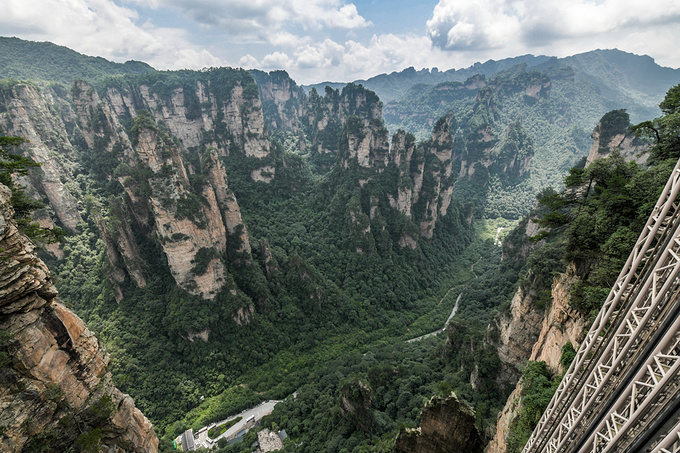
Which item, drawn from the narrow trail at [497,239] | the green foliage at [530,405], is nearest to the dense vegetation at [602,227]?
the green foliage at [530,405]

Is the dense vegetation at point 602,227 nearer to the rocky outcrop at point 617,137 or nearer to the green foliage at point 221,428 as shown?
the green foliage at point 221,428

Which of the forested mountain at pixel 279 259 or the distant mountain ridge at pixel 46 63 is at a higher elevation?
the distant mountain ridge at pixel 46 63

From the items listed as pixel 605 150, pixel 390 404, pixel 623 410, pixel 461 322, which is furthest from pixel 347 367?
pixel 605 150

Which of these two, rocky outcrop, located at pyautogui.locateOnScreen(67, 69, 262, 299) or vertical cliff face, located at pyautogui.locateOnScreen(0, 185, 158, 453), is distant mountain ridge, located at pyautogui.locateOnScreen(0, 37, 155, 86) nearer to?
rocky outcrop, located at pyautogui.locateOnScreen(67, 69, 262, 299)

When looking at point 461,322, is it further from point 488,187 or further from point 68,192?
point 488,187

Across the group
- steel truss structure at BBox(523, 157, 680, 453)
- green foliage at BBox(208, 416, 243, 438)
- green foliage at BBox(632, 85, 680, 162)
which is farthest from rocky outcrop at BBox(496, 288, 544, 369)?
green foliage at BBox(208, 416, 243, 438)

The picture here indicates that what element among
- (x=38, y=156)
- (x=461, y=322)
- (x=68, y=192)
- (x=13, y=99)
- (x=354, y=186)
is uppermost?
(x=13, y=99)

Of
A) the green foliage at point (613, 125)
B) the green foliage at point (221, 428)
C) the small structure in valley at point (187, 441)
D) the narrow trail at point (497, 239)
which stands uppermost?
the green foliage at point (613, 125)
